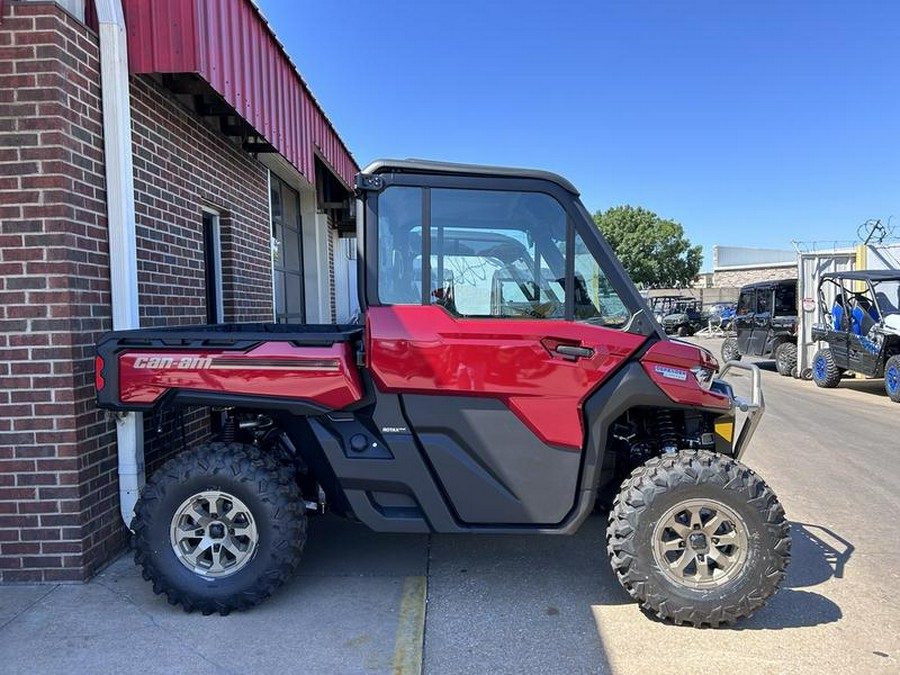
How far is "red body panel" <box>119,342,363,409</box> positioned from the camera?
3.33 metres

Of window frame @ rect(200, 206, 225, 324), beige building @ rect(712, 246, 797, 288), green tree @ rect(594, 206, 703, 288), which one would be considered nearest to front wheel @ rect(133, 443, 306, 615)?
window frame @ rect(200, 206, 225, 324)

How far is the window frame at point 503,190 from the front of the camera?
3.32 metres

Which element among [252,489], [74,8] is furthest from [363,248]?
[74,8]

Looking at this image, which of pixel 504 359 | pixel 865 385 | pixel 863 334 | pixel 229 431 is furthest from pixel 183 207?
pixel 865 385

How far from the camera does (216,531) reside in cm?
339

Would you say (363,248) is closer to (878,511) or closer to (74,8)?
(74,8)

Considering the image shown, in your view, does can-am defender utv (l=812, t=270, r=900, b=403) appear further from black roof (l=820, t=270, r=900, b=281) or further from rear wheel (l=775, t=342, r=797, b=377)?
rear wheel (l=775, t=342, r=797, b=377)

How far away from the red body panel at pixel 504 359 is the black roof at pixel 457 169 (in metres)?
0.76

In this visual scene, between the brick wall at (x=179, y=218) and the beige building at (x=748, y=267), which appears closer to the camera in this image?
the brick wall at (x=179, y=218)

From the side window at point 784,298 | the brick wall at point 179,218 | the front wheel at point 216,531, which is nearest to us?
the front wheel at point 216,531

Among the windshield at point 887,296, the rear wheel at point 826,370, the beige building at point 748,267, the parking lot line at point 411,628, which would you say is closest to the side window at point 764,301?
the rear wheel at point 826,370

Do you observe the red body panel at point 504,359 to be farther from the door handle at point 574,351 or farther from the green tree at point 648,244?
the green tree at point 648,244

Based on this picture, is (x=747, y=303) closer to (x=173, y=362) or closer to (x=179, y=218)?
(x=179, y=218)

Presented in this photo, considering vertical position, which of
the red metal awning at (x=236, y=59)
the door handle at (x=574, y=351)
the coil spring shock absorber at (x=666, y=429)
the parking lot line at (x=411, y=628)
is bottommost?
the parking lot line at (x=411, y=628)
